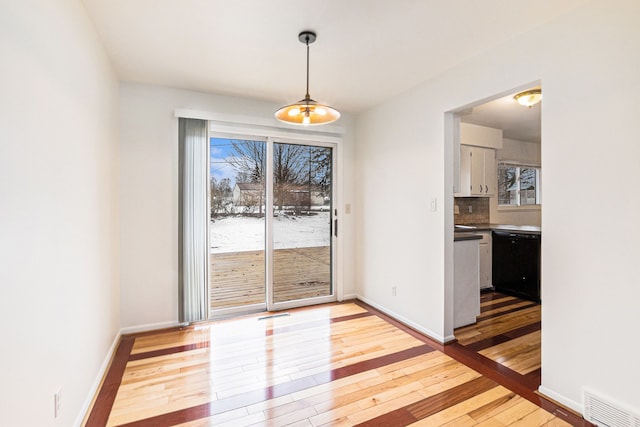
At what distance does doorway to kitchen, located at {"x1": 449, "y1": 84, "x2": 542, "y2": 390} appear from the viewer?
2.72 m

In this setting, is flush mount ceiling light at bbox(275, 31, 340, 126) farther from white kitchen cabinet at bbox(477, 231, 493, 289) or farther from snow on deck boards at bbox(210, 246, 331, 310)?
white kitchen cabinet at bbox(477, 231, 493, 289)

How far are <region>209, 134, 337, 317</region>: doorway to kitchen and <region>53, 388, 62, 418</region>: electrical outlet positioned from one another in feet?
6.21

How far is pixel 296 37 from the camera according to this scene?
2.22 metres

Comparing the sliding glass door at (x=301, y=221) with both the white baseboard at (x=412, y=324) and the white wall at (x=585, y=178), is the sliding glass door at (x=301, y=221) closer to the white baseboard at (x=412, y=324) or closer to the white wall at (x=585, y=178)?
the white baseboard at (x=412, y=324)

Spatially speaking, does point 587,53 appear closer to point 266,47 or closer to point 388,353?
point 266,47

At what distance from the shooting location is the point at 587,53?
1806 mm

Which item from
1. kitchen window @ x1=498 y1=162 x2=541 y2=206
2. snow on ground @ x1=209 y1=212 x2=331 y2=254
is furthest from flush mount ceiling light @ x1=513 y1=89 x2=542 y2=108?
snow on ground @ x1=209 y1=212 x2=331 y2=254

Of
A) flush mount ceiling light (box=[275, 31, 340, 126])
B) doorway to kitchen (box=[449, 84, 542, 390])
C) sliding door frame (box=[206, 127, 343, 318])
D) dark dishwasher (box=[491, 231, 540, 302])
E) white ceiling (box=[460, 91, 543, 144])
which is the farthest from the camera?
dark dishwasher (box=[491, 231, 540, 302])

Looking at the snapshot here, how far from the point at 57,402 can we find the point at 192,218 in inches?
76.3

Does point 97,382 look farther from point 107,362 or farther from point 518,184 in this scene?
point 518,184

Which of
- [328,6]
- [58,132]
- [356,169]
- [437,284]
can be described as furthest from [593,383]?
[58,132]

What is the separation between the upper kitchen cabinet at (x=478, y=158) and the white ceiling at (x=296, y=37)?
1899 mm

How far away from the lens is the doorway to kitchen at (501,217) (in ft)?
8.93

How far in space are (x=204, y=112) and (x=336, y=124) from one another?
64.9 inches
